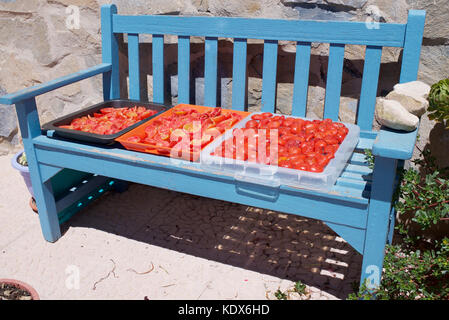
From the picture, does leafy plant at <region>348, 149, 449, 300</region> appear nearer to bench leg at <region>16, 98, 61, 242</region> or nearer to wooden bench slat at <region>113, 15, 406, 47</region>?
wooden bench slat at <region>113, 15, 406, 47</region>

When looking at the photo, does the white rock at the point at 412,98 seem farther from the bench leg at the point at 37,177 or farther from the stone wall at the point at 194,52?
the bench leg at the point at 37,177

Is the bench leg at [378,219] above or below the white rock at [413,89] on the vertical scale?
below

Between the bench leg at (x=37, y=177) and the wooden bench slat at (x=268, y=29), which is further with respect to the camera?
the bench leg at (x=37, y=177)

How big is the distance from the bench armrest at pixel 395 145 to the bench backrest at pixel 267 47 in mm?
522

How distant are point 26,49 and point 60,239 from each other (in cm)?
144

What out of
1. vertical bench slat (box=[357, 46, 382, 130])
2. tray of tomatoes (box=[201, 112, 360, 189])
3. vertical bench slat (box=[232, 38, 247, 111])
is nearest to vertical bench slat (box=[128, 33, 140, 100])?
vertical bench slat (box=[232, 38, 247, 111])

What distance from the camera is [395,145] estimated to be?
1.60m

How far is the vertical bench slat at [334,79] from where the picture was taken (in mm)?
2270

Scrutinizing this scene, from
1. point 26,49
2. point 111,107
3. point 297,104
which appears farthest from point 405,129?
point 26,49

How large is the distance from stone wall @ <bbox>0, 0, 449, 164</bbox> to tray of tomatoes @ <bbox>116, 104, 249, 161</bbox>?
1.44ft

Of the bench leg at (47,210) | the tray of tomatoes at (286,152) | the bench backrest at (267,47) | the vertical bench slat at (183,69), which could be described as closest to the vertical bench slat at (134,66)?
the bench backrest at (267,47)

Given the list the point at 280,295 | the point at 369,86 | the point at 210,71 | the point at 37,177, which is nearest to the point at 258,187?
the point at 280,295

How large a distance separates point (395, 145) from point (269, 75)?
38.9 inches

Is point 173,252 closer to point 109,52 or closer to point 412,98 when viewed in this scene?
point 109,52
